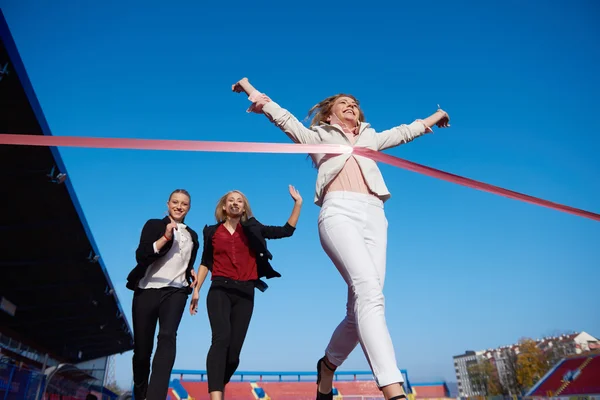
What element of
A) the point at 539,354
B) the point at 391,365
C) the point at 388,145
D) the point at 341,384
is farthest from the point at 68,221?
the point at 539,354

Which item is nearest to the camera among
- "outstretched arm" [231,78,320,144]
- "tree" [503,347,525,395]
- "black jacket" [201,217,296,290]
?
"outstretched arm" [231,78,320,144]

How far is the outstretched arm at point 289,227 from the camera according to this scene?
394 centimetres

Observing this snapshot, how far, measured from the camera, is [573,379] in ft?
46.6

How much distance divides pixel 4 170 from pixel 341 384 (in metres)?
8.35

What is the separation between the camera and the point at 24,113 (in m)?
6.82

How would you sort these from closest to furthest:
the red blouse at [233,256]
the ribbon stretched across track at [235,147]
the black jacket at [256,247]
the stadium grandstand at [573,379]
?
1. the ribbon stretched across track at [235,147]
2. the red blouse at [233,256]
3. the black jacket at [256,247]
4. the stadium grandstand at [573,379]

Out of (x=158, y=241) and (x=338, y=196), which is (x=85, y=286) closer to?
(x=158, y=241)

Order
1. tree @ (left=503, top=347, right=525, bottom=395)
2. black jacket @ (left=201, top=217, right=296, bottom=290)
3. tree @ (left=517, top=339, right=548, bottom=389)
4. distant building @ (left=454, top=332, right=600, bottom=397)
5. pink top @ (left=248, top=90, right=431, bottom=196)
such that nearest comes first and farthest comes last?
pink top @ (left=248, top=90, right=431, bottom=196)
black jacket @ (left=201, top=217, right=296, bottom=290)
tree @ (left=517, top=339, right=548, bottom=389)
distant building @ (left=454, top=332, right=600, bottom=397)
tree @ (left=503, top=347, right=525, bottom=395)

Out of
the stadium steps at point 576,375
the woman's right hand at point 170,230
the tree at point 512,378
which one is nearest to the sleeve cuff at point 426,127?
the woman's right hand at point 170,230

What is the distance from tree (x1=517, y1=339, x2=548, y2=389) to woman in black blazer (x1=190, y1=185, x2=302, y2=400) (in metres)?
61.6

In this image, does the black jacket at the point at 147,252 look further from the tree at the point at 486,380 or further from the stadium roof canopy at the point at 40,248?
the tree at the point at 486,380

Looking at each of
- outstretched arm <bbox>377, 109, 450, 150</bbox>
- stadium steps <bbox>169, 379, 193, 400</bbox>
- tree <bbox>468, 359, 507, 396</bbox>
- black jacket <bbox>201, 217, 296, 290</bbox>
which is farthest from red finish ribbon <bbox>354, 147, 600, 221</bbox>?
tree <bbox>468, 359, 507, 396</bbox>

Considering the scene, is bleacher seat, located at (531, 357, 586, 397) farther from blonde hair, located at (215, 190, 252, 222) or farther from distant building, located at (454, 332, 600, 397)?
distant building, located at (454, 332, 600, 397)

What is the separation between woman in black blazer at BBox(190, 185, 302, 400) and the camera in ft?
10.3
